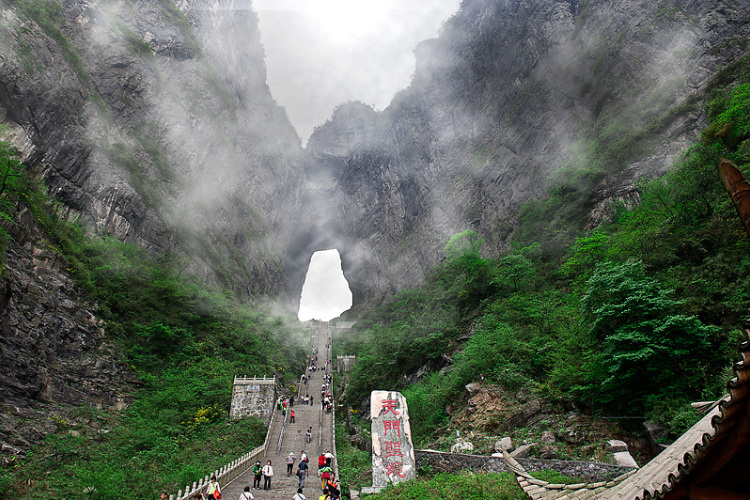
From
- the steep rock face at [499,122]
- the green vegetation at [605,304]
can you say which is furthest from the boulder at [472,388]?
the steep rock face at [499,122]

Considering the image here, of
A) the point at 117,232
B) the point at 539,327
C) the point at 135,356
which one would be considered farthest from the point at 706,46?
the point at 117,232

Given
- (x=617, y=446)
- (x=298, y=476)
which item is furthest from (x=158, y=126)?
(x=617, y=446)

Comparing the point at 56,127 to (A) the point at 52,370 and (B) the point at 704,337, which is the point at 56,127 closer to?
(A) the point at 52,370

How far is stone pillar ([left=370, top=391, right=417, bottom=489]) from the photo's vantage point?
892cm

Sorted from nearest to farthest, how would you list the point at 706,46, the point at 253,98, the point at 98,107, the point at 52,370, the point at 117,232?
the point at 52,370
the point at 706,46
the point at 117,232
the point at 98,107
the point at 253,98

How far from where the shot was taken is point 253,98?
55.4 metres

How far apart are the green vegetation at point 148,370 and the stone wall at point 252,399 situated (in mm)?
406

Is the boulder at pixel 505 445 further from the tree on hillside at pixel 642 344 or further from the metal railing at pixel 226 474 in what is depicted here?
the metal railing at pixel 226 474

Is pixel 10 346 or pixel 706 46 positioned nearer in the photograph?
pixel 10 346

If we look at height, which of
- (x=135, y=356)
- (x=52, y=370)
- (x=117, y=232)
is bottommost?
(x=52, y=370)

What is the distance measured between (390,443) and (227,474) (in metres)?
4.46

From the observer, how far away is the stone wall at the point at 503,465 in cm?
651

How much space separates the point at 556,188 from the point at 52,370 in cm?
2689

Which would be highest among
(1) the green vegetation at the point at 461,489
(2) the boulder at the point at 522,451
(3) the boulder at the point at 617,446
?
(2) the boulder at the point at 522,451
